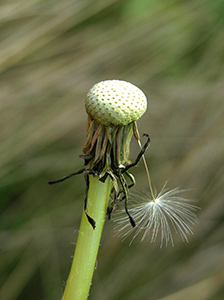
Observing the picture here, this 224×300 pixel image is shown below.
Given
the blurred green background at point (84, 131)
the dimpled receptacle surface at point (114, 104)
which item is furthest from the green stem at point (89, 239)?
the blurred green background at point (84, 131)

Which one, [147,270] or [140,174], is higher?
[140,174]

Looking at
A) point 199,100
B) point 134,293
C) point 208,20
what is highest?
point 208,20

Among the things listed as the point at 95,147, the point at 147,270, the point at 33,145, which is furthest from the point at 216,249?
the point at 95,147

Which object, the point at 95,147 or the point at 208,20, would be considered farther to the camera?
the point at 208,20

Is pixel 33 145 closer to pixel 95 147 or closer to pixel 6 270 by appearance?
pixel 6 270

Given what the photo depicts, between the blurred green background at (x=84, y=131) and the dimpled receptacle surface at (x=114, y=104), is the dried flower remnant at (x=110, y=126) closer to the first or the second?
the dimpled receptacle surface at (x=114, y=104)

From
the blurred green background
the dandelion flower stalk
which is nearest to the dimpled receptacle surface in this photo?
the dandelion flower stalk

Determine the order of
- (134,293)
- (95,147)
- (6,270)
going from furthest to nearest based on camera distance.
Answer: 1. (134,293)
2. (6,270)
3. (95,147)

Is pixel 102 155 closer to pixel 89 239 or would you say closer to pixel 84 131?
pixel 89 239
